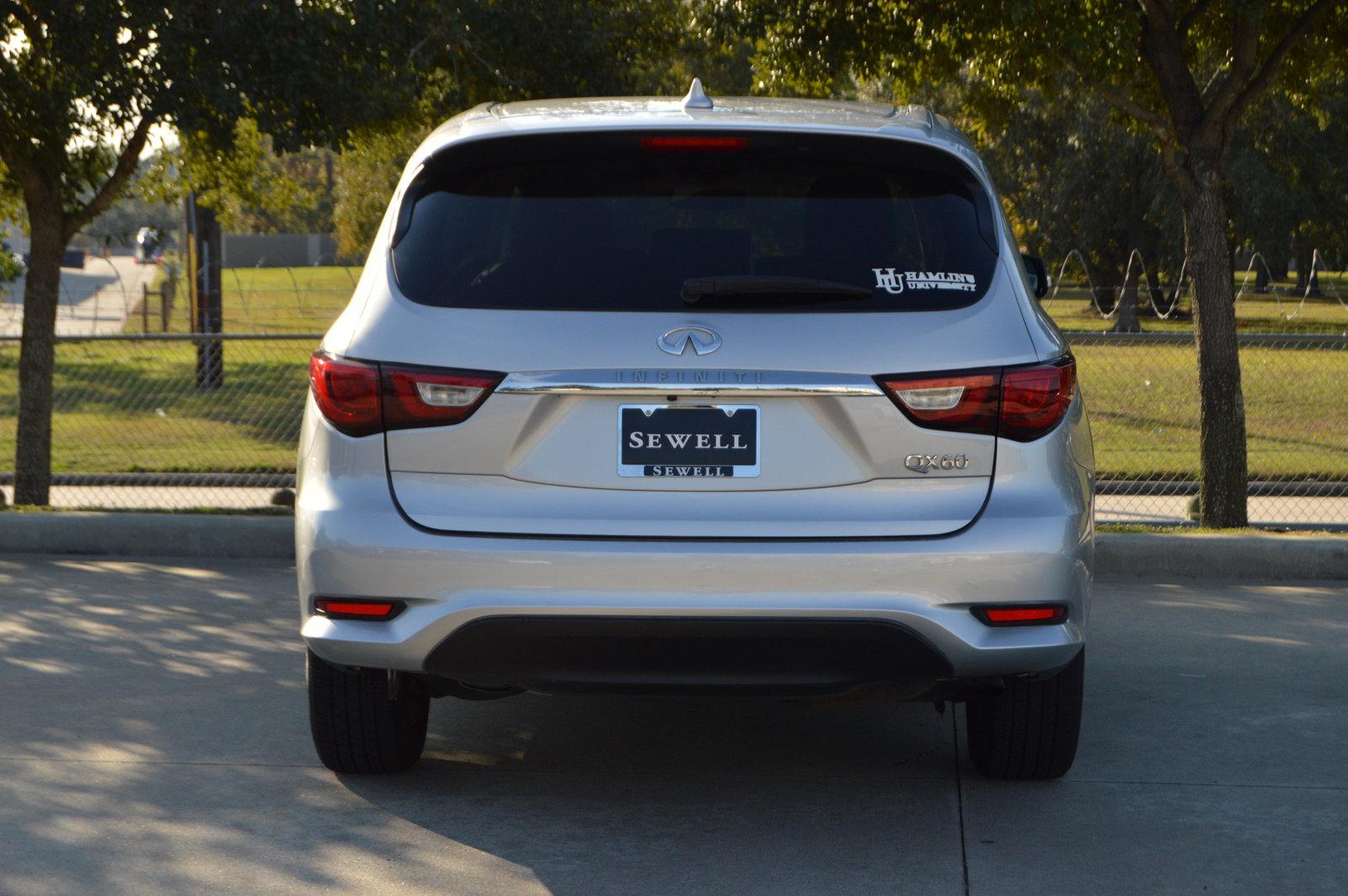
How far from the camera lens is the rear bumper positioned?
3977mm

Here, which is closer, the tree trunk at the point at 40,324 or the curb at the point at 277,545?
the curb at the point at 277,545

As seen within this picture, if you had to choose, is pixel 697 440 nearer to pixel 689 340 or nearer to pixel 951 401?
pixel 689 340

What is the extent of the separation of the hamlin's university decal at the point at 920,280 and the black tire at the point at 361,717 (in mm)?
1730

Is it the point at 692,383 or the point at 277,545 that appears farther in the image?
the point at 277,545

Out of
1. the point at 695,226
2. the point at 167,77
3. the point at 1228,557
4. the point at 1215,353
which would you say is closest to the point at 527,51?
the point at 167,77

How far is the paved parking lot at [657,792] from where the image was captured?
416cm

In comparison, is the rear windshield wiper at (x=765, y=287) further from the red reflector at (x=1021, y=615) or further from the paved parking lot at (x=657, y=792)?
the paved parking lot at (x=657, y=792)

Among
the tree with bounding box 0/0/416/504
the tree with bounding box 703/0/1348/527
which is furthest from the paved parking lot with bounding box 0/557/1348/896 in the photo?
the tree with bounding box 0/0/416/504

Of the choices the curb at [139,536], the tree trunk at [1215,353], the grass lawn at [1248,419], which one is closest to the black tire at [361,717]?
the curb at [139,536]

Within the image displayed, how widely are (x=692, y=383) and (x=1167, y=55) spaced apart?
668 cm

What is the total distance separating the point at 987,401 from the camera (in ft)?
13.4

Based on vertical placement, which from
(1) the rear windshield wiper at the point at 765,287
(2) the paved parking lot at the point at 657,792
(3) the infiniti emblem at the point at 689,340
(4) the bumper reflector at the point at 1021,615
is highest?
(1) the rear windshield wiper at the point at 765,287

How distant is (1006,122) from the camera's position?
1194 cm

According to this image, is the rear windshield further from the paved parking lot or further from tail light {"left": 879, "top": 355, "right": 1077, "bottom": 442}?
the paved parking lot
